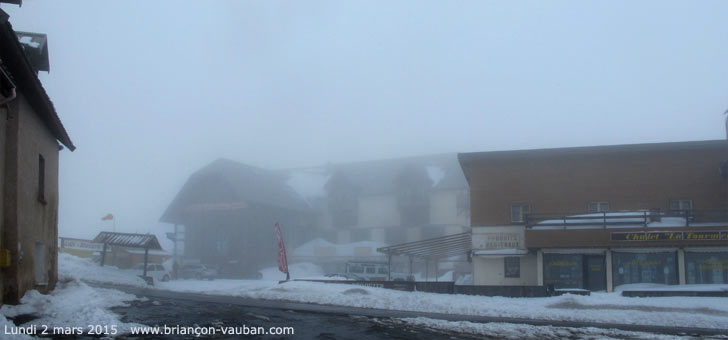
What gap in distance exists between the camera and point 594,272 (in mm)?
30250

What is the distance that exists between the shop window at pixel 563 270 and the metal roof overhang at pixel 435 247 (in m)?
5.39

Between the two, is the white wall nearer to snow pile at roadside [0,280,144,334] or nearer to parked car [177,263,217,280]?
parked car [177,263,217,280]

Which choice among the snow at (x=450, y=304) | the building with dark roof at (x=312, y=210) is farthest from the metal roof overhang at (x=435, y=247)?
the building with dark roof at (x=312, y=210)

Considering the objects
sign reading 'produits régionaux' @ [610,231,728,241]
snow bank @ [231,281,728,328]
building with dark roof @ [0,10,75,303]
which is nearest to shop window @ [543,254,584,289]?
sign reading 'produits régionaux' @ [610,231,728,241]

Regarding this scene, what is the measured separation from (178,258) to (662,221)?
1797 inches

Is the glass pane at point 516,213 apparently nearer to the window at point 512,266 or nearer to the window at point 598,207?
the window at point 512,266

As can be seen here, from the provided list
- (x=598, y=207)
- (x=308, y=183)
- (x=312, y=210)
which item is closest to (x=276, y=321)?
(x=598, y=207)

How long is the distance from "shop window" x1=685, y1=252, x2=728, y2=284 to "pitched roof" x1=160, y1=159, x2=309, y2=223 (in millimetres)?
40036

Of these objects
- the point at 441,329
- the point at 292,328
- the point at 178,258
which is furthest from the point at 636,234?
the point at 178,258

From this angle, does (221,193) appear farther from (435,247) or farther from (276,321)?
(276,321)

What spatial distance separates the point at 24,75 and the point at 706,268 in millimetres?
27343

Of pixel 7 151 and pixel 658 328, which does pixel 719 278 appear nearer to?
pixel 658 328

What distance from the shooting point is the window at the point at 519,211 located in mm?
34062

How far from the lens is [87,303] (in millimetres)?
17250
